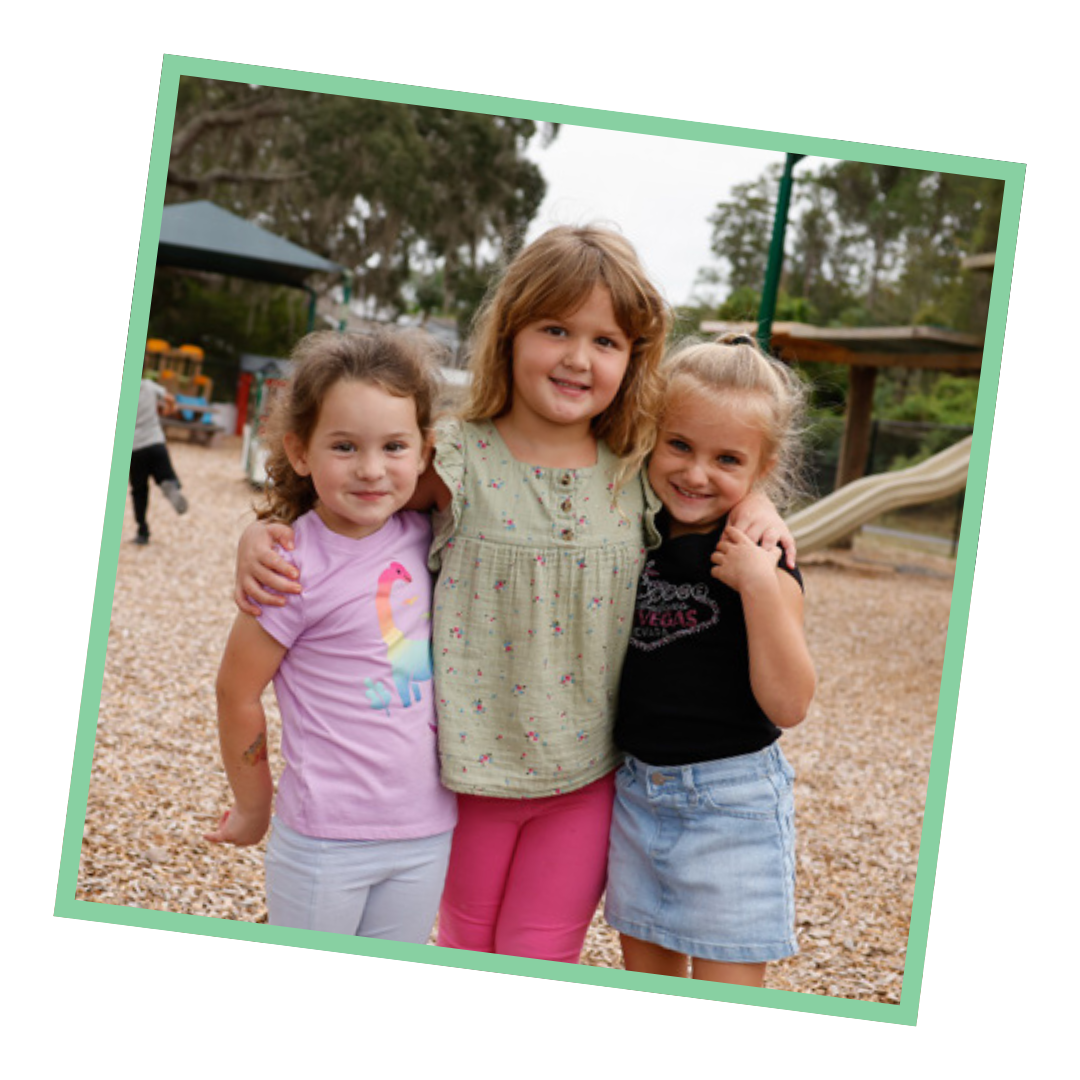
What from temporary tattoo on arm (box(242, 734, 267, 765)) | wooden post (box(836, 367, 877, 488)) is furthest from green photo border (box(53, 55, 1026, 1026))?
wooden post (box(836, 367, 877, 488))

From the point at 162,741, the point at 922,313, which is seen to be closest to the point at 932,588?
the point at 162,741

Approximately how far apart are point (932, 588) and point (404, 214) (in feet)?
46.6

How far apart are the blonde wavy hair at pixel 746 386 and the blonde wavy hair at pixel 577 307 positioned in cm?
5

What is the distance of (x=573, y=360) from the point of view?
1.86 m

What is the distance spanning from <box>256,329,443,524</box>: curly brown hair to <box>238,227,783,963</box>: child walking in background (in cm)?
9

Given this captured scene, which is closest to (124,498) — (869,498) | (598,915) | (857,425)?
(598,915)

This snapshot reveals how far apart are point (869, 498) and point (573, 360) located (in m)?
6.86

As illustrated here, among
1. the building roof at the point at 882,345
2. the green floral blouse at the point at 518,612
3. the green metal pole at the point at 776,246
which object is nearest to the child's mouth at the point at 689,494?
the green floral blouse at the point at 518,612

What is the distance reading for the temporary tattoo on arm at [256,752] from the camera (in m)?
1.91

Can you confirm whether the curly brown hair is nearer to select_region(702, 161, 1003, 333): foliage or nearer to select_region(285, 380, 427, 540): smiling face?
select_region(285, 380, 427, 540): smiling face

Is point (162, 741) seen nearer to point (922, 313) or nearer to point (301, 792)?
point (301, 792)

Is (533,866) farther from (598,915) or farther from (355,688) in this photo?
Answer: (598,915)

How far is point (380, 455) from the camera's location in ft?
5.97

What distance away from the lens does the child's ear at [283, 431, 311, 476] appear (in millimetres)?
1894
